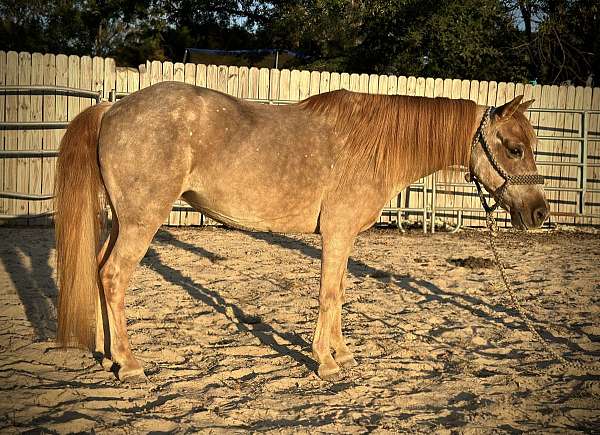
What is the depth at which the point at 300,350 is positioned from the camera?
4.34 metres

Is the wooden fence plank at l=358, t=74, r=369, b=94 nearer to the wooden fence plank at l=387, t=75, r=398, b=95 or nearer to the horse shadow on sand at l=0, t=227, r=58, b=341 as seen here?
the wooden fence plank at l=387, t=75, r=398, b=95

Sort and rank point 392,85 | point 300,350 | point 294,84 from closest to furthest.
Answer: point 300,350 → point 294,84 → point 392,85

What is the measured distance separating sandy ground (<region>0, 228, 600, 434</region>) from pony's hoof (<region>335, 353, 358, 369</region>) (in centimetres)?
9

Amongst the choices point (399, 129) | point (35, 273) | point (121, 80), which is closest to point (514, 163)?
point (399, 129)

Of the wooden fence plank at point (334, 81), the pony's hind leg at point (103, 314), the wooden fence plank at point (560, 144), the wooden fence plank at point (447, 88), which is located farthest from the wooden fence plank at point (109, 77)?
the wooden fence plank at point (560, 144)

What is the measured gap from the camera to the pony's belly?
12.9ft

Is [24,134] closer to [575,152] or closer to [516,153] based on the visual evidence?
[516,153]

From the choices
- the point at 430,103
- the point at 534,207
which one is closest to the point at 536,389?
the point at 534,207

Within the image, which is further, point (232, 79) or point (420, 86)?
point (420, 86)

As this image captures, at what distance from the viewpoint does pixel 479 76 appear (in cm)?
1527

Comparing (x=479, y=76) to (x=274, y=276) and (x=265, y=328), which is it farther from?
(x=265, y=328)

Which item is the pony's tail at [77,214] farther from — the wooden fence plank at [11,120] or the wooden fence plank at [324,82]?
the wooden fence plank at [324,82]

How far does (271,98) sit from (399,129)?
249 inches

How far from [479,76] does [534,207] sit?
1218 cm
